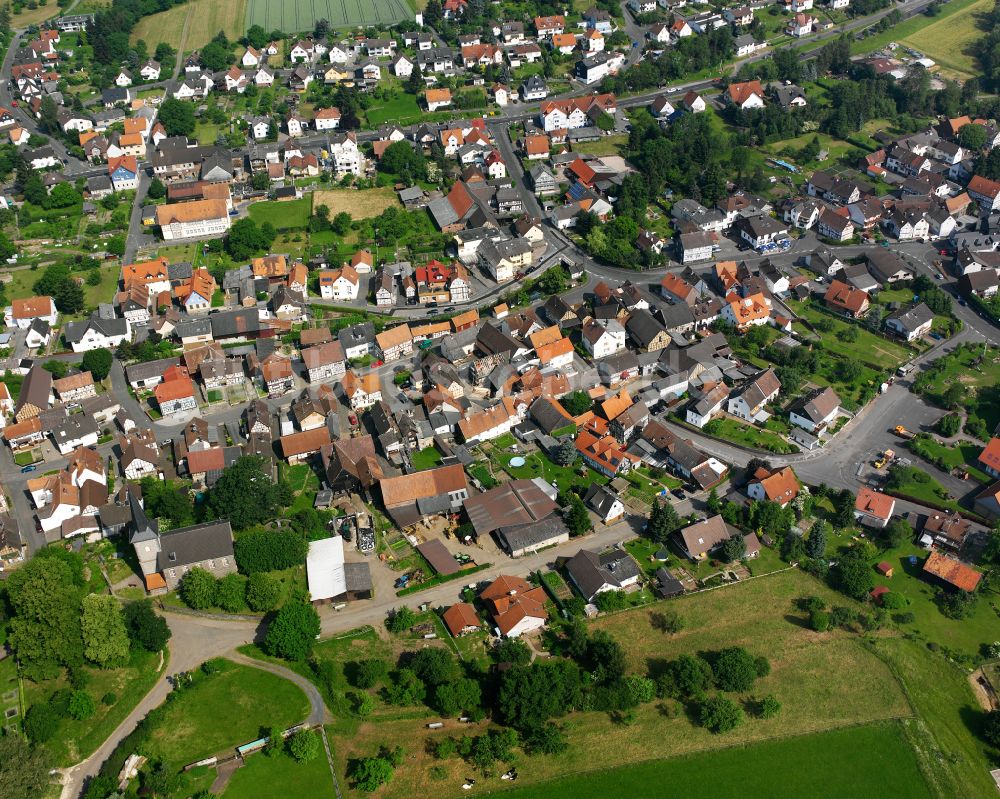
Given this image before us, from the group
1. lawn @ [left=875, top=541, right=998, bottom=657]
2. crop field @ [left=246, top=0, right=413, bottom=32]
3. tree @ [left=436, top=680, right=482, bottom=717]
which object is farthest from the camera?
crop field @ [left=246, top=0, right=413, bottom=32]

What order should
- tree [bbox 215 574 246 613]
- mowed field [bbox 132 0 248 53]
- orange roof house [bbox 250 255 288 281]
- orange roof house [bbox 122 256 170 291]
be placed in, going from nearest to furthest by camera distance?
tree [bbox 215 574 246 613], orange roof house [bbox 122 256 170 291], orange roof house [bbox 250 255 288 281], mowed field [bbox 132 0 248 53]

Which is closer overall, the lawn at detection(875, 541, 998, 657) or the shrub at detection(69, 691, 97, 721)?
the shrub at detection(69, 691, 97, 721)

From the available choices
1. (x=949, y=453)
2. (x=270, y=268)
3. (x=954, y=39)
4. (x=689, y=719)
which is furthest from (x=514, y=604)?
(x=954, y=39)

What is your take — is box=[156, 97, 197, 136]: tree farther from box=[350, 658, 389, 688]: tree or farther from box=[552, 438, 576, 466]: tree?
box=[350, 658, 389, 688]: tree

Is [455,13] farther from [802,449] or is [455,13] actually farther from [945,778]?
[945,778]

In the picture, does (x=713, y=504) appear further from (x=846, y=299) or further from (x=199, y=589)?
(x=199, y=589)

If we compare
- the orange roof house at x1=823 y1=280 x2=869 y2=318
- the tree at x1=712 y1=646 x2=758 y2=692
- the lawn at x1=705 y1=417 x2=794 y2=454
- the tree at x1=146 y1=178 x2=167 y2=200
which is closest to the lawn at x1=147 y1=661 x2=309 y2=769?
the tree at x1=712 y1=646 x2=758 y2=692
